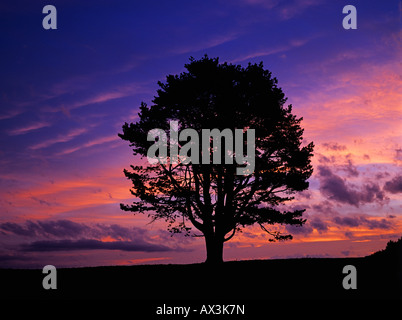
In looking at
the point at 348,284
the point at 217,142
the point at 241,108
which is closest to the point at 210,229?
the point at 217,142

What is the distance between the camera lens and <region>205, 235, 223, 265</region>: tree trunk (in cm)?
2477

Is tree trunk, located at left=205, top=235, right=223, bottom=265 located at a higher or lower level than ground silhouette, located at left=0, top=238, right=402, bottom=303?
higher

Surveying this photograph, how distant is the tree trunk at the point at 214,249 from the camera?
24766mm

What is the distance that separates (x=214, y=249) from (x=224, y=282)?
599 cm

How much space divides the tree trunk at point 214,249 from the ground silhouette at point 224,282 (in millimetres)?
990

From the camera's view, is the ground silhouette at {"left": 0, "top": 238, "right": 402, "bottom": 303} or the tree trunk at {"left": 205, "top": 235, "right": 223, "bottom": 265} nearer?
Answer: the ground silhouette at {"left": 0, "top": 238, "right": 402, "bottom": 303}

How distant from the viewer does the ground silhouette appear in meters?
16.2

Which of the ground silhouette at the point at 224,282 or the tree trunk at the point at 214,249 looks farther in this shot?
the tree trunk at the point at 214,249

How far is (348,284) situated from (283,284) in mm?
2692

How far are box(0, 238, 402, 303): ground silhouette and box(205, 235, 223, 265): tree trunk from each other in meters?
0.99

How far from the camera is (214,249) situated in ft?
81.6

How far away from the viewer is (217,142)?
23188mm

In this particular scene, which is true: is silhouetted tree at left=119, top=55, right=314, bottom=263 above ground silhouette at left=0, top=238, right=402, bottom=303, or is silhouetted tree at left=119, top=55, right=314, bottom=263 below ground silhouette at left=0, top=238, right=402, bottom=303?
above
